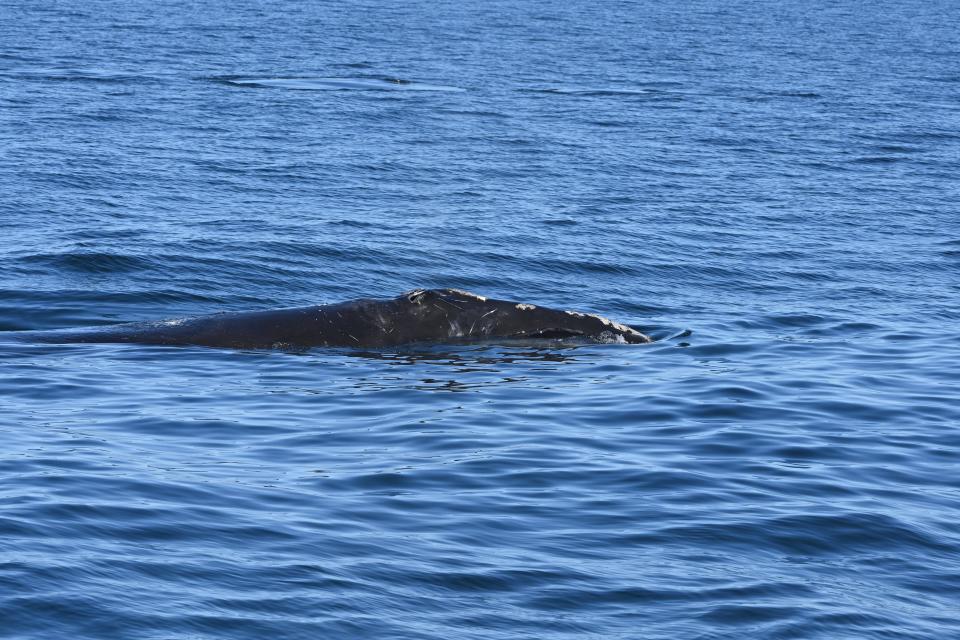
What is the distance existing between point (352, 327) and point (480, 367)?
1551 millimetres

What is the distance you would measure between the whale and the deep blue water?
0.96 feet

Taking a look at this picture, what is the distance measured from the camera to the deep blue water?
831 centimetres

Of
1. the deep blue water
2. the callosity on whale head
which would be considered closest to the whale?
the callosity on whale head

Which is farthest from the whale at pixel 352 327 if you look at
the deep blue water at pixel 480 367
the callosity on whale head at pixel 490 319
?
the deep blue water at pixel 480 367

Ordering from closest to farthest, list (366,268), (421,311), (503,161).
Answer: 1. (421,311)
2. (366,268)
3. (503,161)

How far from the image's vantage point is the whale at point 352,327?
1565 centimetres

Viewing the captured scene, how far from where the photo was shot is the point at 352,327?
15.7 metres

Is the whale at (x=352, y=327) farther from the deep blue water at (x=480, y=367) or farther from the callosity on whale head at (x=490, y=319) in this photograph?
the deep blue water at (x=480, y=367)

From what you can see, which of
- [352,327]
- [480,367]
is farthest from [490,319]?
[352,327]

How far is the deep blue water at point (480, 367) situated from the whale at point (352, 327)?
11.6 inches

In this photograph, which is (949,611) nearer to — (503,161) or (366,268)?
(366,268)

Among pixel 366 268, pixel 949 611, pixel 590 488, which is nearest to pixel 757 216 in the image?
pixel 366 268

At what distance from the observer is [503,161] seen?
106 feet

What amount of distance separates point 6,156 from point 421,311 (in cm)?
1599
